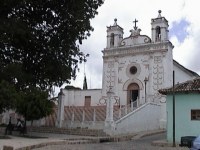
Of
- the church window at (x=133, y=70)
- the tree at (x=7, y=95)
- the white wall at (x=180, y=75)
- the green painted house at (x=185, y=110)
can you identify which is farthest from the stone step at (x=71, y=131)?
the white wall at (x=180, y=75)

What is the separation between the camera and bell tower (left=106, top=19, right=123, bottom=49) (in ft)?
121

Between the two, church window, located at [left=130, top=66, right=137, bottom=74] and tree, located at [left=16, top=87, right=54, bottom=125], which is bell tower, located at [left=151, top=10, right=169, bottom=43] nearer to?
church window, located at [left=130, top=66, right=137, bottom=74]

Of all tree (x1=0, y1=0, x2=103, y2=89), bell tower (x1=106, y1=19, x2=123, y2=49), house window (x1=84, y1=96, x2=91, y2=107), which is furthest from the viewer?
house window (x1=84, y1=96, x2=91, y2=107)

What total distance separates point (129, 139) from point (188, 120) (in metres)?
4.35

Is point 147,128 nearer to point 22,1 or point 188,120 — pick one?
point 188,120

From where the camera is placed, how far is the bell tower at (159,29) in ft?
111

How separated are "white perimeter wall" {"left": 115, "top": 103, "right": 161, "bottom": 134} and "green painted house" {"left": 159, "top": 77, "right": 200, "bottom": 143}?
5.24m

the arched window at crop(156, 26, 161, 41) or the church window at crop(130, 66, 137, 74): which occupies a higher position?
the arched window at crop(156, 26, 161, 41)

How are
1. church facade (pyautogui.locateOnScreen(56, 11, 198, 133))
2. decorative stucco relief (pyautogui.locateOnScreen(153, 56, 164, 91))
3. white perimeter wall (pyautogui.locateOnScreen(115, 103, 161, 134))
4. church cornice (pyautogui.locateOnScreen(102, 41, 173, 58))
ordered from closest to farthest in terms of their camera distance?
white perimeter wall (pyautogui.locateOnScreen(115, 103, 161, 134)) → church facade (pyautogui.locateOnScreen(56, 11, 198, 133)) → decorative stucco relief (pyautogui.locateOnScreen(153, 56, 164, 91)) → church cornice (pyautogui.locateOnScreen(102, 41, 173, 58))

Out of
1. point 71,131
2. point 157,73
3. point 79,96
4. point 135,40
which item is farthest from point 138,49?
point 71,131

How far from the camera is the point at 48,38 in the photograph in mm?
20109

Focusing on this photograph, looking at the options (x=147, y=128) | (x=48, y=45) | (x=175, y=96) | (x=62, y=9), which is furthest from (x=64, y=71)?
(x=147, y=128)

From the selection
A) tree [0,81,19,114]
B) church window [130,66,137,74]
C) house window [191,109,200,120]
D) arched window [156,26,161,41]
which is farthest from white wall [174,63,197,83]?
tree [0,81,19,114]

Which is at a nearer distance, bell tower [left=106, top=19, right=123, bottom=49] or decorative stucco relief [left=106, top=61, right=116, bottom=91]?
decorative stucco relief [left=106, top=61, right=116, bottom=91]
